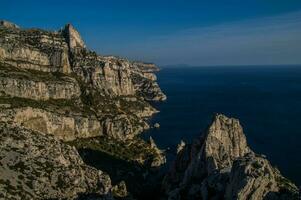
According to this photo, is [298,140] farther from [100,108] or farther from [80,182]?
[80,182]

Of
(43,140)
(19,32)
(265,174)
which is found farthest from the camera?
(19,32)

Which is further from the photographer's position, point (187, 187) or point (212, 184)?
point (187, 187)

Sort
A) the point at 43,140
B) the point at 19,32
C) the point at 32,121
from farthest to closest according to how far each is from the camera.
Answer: the point at 19,32, the point at 32,121, the point at 43,140

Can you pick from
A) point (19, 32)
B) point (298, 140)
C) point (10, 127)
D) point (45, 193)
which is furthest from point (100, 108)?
point (45, 193)

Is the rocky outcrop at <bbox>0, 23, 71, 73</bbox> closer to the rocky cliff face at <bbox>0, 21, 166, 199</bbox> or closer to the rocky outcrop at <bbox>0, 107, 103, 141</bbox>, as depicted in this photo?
the rocky cliff face at <bbox>0, 21, 166, 199</bbox>

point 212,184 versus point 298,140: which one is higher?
point 212,184

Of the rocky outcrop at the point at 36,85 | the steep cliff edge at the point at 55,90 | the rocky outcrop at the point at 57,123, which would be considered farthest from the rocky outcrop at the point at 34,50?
the rocky outcrop at the point at 57,123

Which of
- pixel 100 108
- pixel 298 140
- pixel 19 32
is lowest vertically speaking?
pixel 298 140
